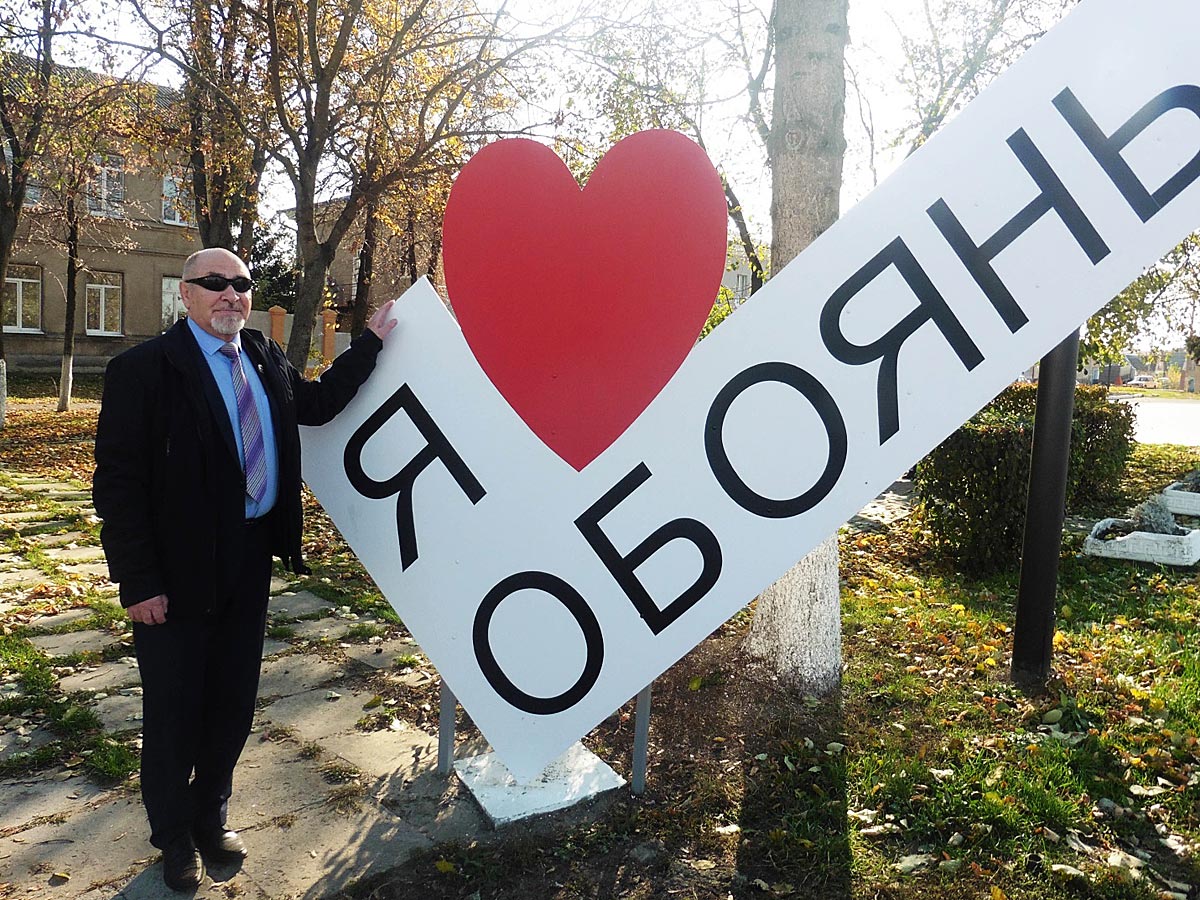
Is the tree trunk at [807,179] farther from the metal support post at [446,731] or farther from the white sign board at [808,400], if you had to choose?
the metal support post at [446,731]

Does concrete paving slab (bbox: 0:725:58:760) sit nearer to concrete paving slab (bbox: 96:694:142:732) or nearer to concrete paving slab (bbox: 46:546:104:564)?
concrete paving slab (bbox: 96:694:142:732)

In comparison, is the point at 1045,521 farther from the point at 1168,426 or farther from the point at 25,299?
the point at 25,299

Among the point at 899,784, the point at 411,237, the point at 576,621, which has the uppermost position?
the point at 411,237

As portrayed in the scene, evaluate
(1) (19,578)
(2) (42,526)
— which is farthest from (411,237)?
(1) (19,578)

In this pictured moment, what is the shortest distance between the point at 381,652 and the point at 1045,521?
3.56 meters

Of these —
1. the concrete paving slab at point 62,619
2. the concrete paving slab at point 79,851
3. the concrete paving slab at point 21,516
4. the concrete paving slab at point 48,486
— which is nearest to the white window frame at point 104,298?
the concrete paving slab at point 48,486

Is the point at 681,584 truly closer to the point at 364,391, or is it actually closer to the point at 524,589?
the point at 524,589

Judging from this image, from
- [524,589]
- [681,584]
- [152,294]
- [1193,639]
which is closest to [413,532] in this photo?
[524,589]

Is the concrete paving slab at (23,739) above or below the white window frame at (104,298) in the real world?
below

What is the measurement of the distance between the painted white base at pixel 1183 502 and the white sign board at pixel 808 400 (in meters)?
7.80

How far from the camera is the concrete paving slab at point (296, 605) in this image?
5820 millimetres

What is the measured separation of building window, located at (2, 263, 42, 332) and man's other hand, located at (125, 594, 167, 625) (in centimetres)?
2917

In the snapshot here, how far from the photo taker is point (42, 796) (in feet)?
11.1

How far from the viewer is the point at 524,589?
124 inches
